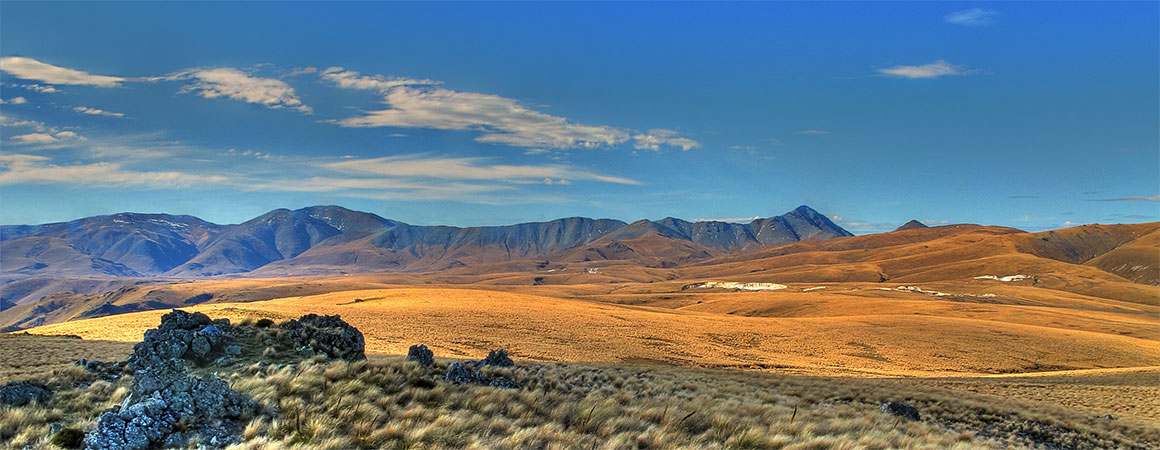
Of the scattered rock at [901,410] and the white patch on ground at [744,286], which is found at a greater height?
the scattered rock at [901,410]

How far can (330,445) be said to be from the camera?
678 cm

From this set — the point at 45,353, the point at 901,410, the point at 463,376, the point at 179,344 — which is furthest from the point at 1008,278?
the point at 45,353

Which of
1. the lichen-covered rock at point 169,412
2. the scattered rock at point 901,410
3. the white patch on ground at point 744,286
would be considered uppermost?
the lichen-covered rock at point 169,412

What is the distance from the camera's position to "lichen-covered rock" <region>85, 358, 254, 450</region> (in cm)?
682

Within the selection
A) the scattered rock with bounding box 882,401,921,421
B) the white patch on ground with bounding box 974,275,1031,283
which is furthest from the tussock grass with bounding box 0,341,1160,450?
the white patch on ground with bounding box 974,275,1031,283

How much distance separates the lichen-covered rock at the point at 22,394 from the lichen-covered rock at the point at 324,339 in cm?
460

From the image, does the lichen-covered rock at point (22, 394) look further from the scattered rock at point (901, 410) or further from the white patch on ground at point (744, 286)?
the white patch on ground at point (744, 286)

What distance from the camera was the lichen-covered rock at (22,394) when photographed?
9.02 metres

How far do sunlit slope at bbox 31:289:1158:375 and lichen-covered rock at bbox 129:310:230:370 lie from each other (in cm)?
1964

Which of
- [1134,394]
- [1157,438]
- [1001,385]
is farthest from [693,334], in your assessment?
[1157,438]

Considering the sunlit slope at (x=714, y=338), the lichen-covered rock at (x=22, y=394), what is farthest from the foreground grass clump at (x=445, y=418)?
the sunlit slope at (x=714, y=338)

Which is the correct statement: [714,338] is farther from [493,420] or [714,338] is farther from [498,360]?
[493,420]

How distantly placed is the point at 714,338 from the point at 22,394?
4704 centimetres

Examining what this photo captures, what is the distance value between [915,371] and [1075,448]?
27637mm
